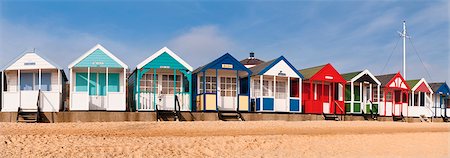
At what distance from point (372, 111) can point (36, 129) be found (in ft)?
61.5

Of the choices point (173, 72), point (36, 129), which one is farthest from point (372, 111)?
point (36, 129)

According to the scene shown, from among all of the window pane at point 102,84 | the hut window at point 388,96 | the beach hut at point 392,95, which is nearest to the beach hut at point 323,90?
the beach hut at point 392,95

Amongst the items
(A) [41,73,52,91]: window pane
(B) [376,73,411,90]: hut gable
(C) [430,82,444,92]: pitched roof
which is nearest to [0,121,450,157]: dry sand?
(A) [41,73,52,91]: window pane

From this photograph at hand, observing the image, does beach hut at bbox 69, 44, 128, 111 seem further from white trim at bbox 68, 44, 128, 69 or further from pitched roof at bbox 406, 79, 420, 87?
pitched roof at bbox 406, 79, 420, 87

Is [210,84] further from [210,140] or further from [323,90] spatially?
[210,140]

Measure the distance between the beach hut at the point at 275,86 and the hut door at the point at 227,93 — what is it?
1001 mm

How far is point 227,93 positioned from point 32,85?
30.6 feet

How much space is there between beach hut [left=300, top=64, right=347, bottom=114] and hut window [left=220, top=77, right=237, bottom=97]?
4016mm

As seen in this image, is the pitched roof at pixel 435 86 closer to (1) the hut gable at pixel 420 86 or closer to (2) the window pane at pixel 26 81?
(1) the hut gable at pixel 420 86

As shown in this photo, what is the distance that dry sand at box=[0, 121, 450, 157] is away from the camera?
45.9 feet

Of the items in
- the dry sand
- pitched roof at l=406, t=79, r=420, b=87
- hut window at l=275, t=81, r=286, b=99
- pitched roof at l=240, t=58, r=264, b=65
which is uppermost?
pitched roof at l=240, t=58, r=264, b=65

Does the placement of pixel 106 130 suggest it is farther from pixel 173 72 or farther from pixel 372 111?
pixel 372 111

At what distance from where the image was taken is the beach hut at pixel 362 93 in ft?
85.5

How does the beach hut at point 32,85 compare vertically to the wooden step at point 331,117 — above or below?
above
